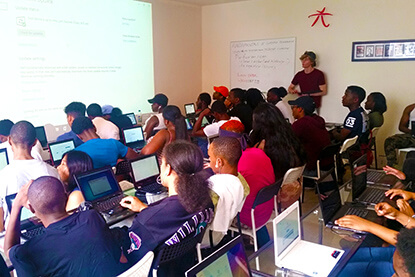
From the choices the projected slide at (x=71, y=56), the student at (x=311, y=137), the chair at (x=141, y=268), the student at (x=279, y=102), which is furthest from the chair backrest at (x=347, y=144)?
the projected slide at (x=71, y=56)

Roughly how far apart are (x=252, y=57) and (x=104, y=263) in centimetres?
576

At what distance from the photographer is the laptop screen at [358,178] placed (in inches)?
101

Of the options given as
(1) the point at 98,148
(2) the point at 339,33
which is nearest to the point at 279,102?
(2) the point at 339,33

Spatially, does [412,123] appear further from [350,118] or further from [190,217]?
[190,217]

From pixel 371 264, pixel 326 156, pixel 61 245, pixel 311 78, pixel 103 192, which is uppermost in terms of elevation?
pixel 311 78

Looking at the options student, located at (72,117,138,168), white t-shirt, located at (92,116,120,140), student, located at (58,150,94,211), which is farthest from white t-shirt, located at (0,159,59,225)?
white t-shirt, located at (92,116,120,140)

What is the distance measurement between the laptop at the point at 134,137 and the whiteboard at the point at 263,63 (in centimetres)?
289

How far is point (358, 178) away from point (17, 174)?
7.82ft

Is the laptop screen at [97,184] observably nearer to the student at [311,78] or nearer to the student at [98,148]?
the student at [98,148]

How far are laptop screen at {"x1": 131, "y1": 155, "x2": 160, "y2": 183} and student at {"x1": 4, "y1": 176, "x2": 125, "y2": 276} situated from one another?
1.13m

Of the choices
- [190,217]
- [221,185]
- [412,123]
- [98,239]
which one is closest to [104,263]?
[98,239]

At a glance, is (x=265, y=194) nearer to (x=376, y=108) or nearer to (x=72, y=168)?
(x=72, y=168)

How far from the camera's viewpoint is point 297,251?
1.86 meters

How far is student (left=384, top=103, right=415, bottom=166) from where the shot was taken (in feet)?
15.9
